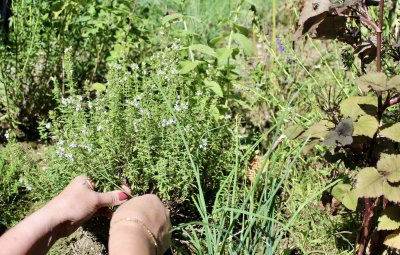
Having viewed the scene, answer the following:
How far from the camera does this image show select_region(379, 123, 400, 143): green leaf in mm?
2148

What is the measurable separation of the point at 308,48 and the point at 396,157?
282 cm

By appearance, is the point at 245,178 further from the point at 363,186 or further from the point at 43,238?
the point at 43,238

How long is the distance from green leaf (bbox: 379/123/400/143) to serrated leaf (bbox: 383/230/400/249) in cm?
43

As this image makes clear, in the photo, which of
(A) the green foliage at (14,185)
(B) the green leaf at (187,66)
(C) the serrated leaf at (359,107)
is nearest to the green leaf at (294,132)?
(C) the serrated leaf at (359,107)

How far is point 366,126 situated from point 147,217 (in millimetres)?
827

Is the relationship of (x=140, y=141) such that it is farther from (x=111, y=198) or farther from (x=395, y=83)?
(x=395, y=83)

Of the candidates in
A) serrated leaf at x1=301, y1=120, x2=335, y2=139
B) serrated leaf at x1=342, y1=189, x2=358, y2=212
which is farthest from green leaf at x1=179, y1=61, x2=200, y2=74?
serrated leaf at x1=342, y1=189, x2=358, y2=212

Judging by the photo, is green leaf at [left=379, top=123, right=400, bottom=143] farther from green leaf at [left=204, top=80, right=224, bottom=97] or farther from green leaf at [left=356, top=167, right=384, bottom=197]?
green leaf at [left=204, top=80, right=224, bottom=97]

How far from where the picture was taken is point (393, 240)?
237cm

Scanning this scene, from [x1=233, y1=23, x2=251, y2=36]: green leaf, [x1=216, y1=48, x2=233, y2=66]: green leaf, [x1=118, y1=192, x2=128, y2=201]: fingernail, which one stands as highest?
[x1=233, y1=23, x2=251, y2=36]: green leaf

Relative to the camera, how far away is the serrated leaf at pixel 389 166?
7.04 feet

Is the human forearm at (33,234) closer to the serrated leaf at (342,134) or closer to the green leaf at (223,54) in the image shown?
the serrated leaf at (342,134)

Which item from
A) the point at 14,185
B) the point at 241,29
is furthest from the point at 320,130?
the point at 14,185

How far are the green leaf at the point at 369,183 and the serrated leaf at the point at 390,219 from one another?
0.23 m
